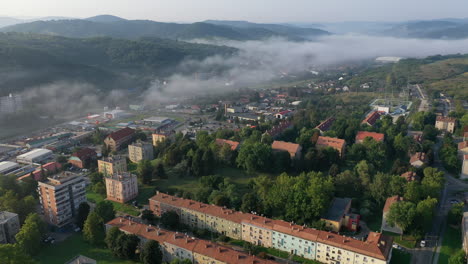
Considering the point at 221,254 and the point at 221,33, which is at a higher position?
the point at 221,33

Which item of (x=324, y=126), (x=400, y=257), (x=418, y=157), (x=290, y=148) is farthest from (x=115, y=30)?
(x=400, y=257)

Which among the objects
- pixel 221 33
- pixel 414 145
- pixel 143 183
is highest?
pixel 221 33

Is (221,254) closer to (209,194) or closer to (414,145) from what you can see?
(209,194)

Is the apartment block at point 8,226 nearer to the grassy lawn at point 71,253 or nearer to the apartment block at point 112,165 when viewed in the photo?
the grassy lawn at point 71,253

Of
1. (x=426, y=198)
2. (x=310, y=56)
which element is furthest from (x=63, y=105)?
(x=310, y=56)

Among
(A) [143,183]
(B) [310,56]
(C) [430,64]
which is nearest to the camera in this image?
(A) [143,183]

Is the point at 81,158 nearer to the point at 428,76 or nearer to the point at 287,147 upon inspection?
the point at 287,147

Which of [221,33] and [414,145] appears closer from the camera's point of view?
[414,145]
